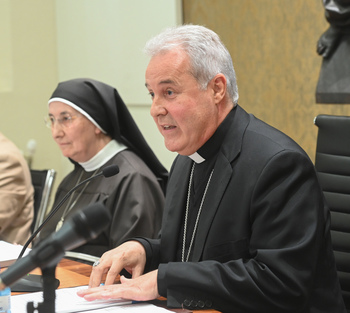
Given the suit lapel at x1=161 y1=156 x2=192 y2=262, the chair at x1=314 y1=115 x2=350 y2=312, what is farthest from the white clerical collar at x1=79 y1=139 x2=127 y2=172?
the chair at x1=314 y1=115 x2=350 y2=312

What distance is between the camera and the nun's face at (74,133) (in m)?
3.85

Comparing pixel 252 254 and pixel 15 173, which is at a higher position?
pixel 252 254

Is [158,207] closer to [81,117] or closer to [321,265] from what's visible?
[81,117]

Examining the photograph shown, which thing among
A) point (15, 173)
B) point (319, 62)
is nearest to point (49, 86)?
point (15, 173)

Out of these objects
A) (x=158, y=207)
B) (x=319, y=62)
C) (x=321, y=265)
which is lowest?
(x=158, y=207)

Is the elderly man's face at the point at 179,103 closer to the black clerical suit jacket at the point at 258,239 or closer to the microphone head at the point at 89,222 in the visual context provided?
the black clerical suit jacket at the point at 258,239

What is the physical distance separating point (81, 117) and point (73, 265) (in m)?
1.38

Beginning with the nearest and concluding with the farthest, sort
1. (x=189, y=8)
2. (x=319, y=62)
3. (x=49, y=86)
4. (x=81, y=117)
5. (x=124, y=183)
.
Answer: (x=124, y=183), (x=81, y=117), (x=319, y=62), (x=189, y=8), (x=49, y=86)

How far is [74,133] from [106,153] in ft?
0.72

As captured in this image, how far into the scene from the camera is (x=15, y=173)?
13.7 ft

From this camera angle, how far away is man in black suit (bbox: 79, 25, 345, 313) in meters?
1.95

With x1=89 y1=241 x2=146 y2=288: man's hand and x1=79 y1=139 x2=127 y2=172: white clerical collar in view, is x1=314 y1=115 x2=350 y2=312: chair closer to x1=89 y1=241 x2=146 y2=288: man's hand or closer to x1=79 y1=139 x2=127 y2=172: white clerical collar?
x1=89 y1=241 x2=146 y2=288: man's hand

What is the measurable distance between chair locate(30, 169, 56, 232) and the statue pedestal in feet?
5.57

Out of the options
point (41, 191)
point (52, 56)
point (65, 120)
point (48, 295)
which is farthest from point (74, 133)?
point (52, 56)
